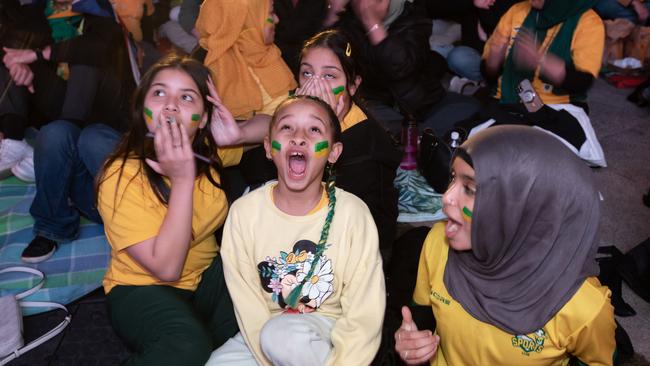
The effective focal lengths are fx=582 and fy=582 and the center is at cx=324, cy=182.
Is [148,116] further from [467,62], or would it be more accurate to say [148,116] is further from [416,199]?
[467,62]

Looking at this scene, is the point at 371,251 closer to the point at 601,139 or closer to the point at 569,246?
the point at 569,246

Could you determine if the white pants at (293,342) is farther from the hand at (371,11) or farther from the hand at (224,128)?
the hand at (371,11)

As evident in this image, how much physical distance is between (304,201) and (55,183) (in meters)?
1.52

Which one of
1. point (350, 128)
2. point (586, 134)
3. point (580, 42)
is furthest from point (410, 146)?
point (350, 128)

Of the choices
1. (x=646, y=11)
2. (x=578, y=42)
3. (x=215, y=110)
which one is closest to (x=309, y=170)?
(x=215, y=110)

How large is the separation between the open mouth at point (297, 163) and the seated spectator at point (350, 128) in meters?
0.48

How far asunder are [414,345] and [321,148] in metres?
0.71

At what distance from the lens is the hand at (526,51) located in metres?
3.28

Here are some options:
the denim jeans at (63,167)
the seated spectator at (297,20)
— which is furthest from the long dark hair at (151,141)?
the seated spectator at (297,20)

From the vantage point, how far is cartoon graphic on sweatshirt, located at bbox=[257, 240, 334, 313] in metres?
1.88

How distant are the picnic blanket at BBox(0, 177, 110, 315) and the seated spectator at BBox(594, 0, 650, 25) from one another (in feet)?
14.8

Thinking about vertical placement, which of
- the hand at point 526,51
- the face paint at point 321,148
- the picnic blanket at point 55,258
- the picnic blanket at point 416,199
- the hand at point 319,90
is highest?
the hand at point 319,90

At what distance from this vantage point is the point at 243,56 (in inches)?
123

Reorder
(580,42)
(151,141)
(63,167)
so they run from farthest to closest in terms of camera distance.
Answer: (580,42), (63,167), (151,141)
